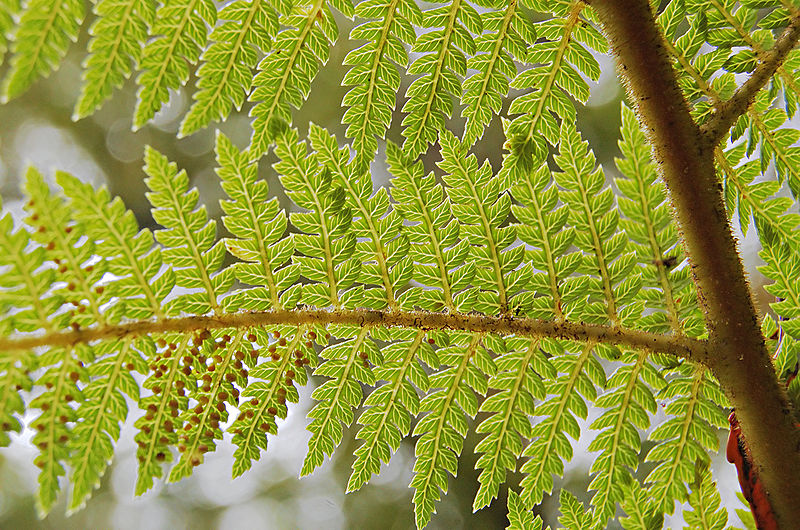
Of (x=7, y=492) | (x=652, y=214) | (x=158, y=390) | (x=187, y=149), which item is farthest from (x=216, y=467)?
(x=652, y=214)

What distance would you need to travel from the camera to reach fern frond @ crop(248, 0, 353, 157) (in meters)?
1.14

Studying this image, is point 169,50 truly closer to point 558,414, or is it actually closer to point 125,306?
point 125,306

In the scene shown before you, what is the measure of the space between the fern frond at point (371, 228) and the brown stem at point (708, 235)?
475mm

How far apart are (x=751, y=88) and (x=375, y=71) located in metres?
0.67

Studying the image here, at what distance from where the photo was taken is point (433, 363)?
1242 mm

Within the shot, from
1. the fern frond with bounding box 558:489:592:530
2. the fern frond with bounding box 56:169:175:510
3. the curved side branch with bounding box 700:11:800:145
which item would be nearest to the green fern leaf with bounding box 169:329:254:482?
the fern frond with bounding box 56:169:175:510

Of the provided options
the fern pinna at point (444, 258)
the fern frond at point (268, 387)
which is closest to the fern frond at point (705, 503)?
the fern pinna at point (444, 258)

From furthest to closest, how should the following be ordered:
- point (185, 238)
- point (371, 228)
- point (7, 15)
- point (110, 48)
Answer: point (371, 228) < point (185, 238) < point (110, 48) < point (7, 15)

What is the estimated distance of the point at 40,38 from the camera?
0.87 metres

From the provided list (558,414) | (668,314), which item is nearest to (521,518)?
(558,414)

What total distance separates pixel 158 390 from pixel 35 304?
256 mm

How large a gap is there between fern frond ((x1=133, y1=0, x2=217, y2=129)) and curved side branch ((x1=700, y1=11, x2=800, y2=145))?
862 mm

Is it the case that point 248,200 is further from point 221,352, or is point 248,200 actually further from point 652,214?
point 652,214

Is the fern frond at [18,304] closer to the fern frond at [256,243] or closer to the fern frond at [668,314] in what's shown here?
the fern frond at [256,243]
